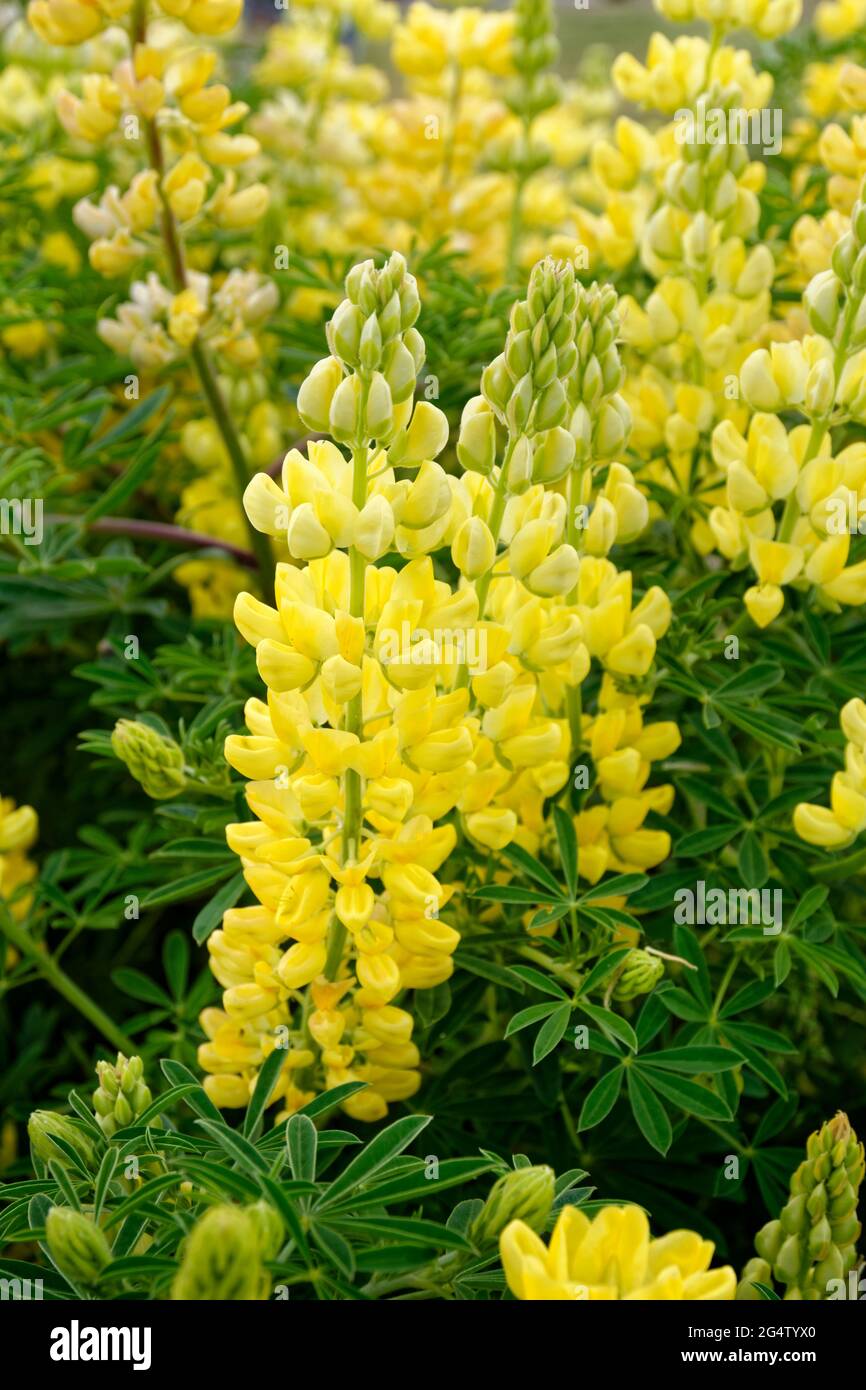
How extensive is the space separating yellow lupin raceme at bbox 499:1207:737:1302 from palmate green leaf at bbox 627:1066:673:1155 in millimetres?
138

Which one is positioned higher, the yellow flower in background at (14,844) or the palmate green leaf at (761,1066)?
the yellow flower in background at (14,844)

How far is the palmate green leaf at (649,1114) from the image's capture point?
0.68 m

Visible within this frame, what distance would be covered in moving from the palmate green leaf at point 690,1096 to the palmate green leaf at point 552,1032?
0.06 metres

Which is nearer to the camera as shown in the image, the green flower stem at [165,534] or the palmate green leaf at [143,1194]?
the palmate green leaf at [143,1194]

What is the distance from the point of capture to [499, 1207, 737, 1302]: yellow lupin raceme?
0.51m

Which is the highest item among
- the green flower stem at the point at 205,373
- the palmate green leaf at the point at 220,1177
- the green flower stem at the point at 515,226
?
the green flower stem at the point at 515,226

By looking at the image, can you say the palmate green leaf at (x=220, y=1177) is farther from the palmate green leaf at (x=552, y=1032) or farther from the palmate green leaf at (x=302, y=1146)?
the palmate green leaf at (x=552, y=1032)

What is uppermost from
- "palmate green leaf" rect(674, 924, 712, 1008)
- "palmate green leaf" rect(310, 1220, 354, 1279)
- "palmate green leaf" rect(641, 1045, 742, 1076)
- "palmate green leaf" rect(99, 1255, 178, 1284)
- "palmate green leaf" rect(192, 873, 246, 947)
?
"palmate green leaf" rect(192, 873, 246, 947)

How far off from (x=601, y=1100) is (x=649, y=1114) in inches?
1.0

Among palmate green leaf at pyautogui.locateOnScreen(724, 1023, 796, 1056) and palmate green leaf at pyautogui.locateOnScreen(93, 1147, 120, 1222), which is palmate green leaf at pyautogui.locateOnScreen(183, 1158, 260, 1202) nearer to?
palmate green leaf at pyautogui.locateOnScreen(93, 1147, 120, 1222)

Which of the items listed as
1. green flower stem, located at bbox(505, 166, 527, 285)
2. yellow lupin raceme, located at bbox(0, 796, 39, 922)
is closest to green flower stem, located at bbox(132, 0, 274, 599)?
yellow lupin raceme, located at bbox(0, 796, 39, 922)

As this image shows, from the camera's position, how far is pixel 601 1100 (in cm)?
69

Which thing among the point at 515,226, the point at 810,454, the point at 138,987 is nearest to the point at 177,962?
the point at 138,987

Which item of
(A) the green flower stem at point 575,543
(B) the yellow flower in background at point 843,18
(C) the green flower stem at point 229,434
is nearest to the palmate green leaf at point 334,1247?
(A) the green flower stem at point 575,543
